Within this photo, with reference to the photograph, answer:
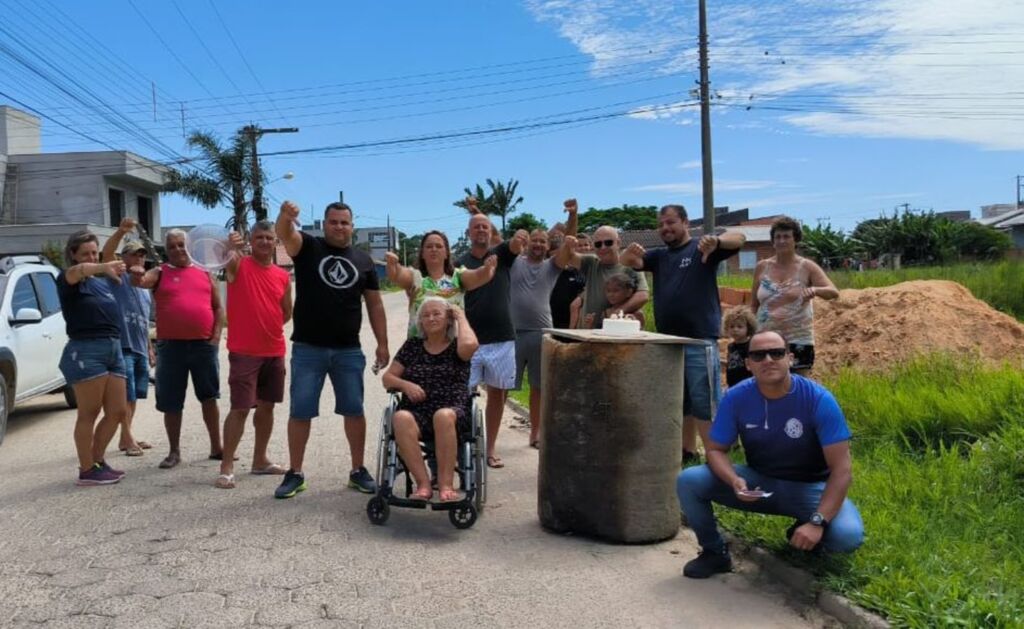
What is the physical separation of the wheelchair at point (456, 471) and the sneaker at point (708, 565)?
4.39 feet

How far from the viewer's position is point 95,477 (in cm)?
590

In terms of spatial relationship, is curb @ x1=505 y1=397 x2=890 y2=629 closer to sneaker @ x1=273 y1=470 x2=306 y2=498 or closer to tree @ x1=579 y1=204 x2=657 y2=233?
sneaker @ x1=273 y1=470 x2=306 y2=498

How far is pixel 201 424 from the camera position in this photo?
28.0 feet

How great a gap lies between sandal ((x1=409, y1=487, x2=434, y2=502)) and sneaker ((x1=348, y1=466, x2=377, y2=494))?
0.92 meters

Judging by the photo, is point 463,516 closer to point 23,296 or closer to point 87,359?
point 87,359

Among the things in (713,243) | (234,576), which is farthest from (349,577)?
(713,243)

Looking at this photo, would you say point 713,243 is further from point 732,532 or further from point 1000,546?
point 1000,546

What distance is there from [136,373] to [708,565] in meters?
5.44

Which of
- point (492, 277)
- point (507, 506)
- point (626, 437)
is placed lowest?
point (507, 506)

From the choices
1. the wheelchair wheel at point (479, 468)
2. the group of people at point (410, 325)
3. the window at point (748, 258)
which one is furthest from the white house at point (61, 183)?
the window at point (748, 258)

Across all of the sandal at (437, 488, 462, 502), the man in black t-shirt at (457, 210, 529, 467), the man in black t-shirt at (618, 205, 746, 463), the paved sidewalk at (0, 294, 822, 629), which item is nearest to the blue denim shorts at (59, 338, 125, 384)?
the paved sidewalk at (0, 294, 822, 629)

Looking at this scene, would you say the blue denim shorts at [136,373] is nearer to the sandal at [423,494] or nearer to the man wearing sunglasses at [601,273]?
the sandal at [423,494]

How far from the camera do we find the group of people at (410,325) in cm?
517

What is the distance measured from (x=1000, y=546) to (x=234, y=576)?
12.7ft
